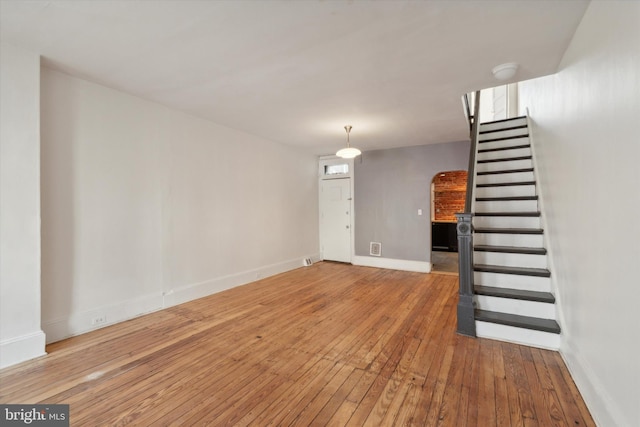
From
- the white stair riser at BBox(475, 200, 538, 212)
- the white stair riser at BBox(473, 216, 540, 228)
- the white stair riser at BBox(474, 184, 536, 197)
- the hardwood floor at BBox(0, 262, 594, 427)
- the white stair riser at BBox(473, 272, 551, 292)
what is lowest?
the hardwood floor at BBox(0, 262, 594, 427)

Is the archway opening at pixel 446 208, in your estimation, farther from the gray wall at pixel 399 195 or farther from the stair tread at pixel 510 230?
the stair tread at pixel 510 230

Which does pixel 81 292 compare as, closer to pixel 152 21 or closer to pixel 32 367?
pixel 32 367

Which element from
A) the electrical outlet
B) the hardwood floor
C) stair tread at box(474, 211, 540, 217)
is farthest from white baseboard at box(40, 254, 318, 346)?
stair tread at box(474, 211, 540, 217)

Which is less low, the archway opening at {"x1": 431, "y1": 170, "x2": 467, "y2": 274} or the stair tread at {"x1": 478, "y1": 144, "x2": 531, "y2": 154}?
the stair tread at {"x1": 478, "y1": 144, "x2": 531, "y2": 154}

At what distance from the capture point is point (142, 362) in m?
2.39

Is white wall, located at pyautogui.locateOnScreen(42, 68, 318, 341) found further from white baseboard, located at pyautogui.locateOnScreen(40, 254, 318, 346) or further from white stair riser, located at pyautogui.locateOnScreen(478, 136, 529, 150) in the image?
white stair riser, located at pyautogui.locateOnScreen(478, 136, 529, 150)

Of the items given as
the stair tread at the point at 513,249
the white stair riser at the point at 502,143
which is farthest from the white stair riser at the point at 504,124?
the stair tread at the point at 513,249

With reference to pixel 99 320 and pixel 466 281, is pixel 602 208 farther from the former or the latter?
pixel 99 320

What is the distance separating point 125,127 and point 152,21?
174 cm

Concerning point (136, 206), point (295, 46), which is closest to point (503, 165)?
point (295, 46)

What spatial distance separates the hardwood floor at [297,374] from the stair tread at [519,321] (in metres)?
0.20

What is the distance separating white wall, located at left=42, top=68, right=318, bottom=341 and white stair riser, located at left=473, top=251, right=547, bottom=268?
3.58 metres

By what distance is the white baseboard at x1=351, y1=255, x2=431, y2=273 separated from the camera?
576 cm

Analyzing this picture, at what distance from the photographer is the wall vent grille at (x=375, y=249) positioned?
627cm
